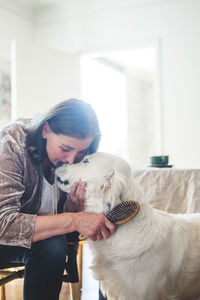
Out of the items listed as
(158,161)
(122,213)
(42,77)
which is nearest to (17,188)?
(122,213)

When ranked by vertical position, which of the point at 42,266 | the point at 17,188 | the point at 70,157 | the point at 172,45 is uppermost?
the point at 172,45

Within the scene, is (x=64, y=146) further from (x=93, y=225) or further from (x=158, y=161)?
(x=158, y=161)

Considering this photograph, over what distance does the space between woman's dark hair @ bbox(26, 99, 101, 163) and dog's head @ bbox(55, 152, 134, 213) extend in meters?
0.11

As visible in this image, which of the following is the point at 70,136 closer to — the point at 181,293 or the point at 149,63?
the point at 181,293

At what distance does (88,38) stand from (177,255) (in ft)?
12.5

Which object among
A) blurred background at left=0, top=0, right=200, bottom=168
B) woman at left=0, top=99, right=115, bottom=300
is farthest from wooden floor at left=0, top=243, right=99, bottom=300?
blurred background at left=0, top=0, right=200, bottom=168

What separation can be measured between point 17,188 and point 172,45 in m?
3.41

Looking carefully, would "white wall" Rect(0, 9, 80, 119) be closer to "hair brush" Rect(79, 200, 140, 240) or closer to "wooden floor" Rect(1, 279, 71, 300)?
"wooden floor" Rect(1, 279, 71, 300)

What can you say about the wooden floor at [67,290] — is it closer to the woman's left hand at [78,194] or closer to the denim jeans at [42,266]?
the denim jeans at [42,266]

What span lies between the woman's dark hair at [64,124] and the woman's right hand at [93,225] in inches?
11.6

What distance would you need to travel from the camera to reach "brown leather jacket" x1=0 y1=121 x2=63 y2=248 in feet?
4.25

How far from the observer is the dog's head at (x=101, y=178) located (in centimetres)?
132

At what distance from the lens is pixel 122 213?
130 cm

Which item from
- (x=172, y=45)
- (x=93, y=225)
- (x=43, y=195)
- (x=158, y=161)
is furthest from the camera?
(x=172, y=45)
